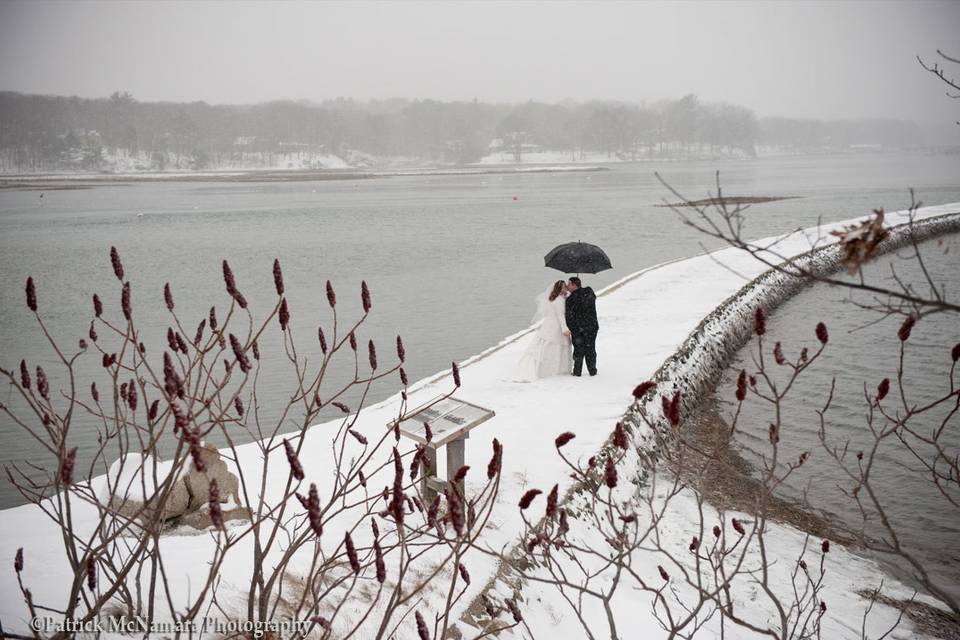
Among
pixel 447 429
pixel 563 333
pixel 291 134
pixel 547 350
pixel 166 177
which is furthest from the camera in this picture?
pixel 291 134

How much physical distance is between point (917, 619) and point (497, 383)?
5628 mm

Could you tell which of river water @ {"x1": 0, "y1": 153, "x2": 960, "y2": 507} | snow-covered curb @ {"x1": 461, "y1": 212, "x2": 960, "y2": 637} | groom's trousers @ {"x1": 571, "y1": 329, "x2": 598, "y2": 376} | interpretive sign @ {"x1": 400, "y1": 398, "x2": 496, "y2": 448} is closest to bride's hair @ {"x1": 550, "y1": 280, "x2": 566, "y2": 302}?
groom's trousers @ {"x1": 571, "y1": 329, "x2": 598, "y2": 376}

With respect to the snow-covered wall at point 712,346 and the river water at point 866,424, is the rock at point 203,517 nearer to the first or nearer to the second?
the snow-covered wall at point 712,346

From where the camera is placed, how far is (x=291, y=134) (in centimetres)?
16712

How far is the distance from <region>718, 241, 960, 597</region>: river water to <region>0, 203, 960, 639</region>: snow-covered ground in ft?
2.91

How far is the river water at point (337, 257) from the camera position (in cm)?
1395

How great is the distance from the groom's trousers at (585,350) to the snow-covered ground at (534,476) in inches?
7.1

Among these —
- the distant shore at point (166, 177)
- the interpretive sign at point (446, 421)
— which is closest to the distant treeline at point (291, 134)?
the distant shore at point (166, 177)

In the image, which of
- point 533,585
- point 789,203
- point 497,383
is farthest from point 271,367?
point 789,203

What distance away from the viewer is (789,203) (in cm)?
4622

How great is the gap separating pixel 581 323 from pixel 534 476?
3.28 metres

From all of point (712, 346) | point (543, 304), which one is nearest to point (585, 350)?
point (543, 304)

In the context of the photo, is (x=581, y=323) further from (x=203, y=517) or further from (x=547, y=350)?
(x=203, y=517)

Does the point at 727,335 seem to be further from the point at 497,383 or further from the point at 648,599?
the point at 648,599
